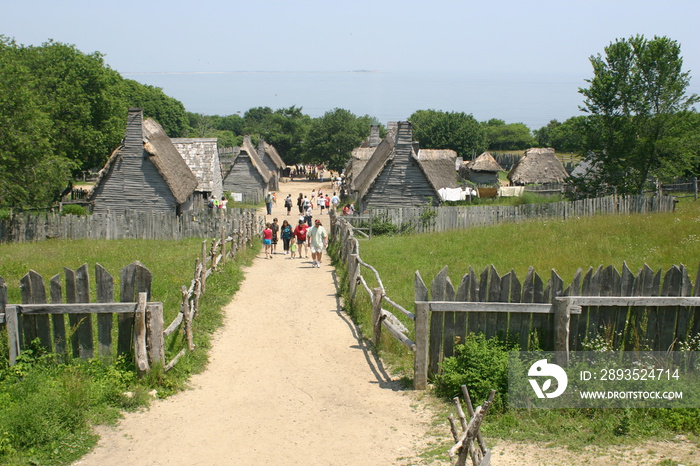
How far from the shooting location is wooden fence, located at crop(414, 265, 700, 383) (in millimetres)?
8594

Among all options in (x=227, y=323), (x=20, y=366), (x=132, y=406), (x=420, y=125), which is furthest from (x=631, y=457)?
(x=420, y=125)

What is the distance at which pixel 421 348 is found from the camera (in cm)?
883

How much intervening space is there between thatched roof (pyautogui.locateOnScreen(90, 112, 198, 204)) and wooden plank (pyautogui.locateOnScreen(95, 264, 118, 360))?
23.9 meters

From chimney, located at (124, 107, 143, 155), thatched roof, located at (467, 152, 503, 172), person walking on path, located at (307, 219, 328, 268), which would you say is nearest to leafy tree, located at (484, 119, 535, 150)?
thatched roof, located at (467, 152, 503, 172)

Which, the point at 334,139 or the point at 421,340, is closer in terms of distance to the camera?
the point at 421,340

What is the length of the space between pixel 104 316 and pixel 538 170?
199 feet

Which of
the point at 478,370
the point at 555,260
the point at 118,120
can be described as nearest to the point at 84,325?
the point at 478,370

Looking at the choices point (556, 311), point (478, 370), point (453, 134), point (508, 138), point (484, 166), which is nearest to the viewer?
point (478, 370)

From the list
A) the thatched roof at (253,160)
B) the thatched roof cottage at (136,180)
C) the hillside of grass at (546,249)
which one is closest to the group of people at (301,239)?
the hillside of grass at (546,249)

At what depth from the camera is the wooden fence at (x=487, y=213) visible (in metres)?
29.8

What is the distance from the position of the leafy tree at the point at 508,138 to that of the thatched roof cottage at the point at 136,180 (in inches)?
3336

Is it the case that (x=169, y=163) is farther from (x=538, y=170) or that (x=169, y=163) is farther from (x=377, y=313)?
(x=538, y=170)

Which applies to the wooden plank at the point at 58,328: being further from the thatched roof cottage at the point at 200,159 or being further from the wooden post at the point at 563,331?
the thatched roof cottage at the point at 200,159

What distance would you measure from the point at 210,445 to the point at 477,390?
3330 mm
